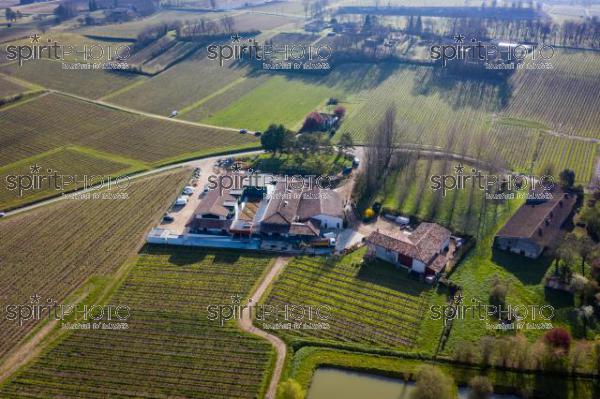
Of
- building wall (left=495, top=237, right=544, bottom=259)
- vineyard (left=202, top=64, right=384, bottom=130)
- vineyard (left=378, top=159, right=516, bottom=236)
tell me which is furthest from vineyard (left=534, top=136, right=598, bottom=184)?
vineyard (left=202, top=64, right=384, bottom=130)

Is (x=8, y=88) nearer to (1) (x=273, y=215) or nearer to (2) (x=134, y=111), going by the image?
(2) (x=134, y=111)

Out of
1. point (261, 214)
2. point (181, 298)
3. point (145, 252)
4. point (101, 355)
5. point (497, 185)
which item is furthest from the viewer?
point (497, 185)

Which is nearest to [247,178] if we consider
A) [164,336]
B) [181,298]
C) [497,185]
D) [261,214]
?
[261,214]

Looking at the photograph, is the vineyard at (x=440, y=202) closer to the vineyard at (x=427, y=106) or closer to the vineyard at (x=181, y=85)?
the vineyard at (x=427, y=106)

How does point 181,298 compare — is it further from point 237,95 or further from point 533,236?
point 237,95

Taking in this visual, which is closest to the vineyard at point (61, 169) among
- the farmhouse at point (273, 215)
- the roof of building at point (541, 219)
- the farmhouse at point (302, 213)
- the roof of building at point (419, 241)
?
the farmhouse at point (273, 215)

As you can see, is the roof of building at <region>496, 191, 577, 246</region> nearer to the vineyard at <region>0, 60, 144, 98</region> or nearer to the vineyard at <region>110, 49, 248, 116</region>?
the vineyard at <region>110, 49, 248, 116</region>

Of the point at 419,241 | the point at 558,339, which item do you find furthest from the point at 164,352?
the point at 558,339
